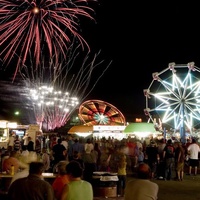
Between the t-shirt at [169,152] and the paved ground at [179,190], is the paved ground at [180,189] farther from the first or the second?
the t-shirt at [169,152]

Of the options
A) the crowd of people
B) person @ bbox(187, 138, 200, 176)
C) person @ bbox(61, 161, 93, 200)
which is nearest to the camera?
the crowd of people

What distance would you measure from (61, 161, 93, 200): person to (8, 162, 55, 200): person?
0.39 metres

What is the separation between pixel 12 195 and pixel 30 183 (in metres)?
0.30

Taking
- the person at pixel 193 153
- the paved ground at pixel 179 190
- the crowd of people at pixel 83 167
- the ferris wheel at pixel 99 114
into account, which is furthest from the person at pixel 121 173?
the ferris wheel at pixel 99 114

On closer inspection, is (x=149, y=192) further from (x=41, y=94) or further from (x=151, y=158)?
(x=41, y=94)

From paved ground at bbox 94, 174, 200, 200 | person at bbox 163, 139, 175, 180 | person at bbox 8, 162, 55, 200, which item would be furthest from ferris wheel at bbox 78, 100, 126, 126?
person at bbox 8, 162, 55, 200

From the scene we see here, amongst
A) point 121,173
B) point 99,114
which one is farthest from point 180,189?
point 99,114

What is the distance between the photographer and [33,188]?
4.80 meters

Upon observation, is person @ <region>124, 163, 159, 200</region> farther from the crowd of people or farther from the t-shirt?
the t-shirt

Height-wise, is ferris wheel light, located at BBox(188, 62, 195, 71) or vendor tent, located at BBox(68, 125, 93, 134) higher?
ferris wheel light, located at BBox(188, 62, 195, 71)

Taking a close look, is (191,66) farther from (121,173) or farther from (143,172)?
(143,172)

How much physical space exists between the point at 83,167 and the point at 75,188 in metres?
5.68

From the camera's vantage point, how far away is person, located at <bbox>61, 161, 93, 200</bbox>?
5.20 m

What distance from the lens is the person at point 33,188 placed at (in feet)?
15.7
